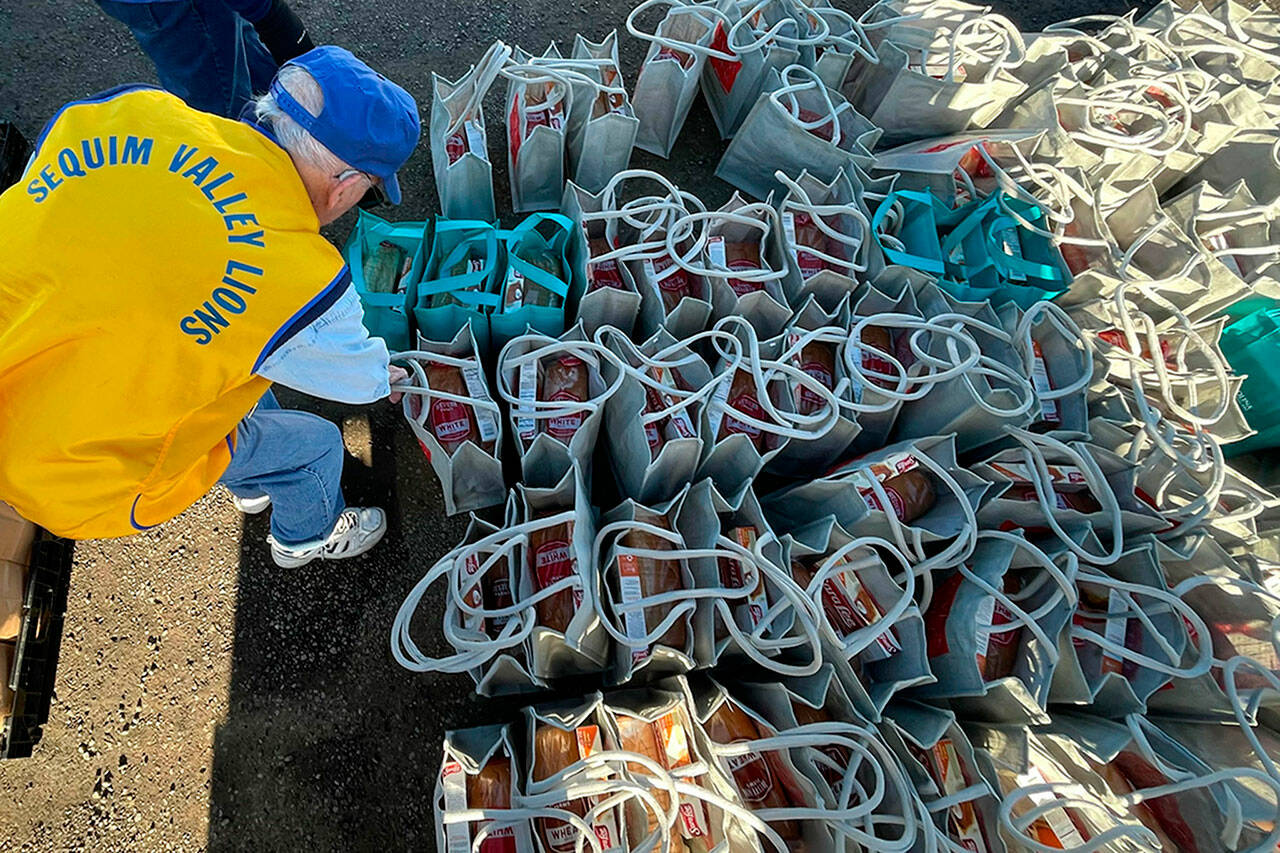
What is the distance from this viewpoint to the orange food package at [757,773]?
1.63m

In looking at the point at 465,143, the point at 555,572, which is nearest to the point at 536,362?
the point at 555,572

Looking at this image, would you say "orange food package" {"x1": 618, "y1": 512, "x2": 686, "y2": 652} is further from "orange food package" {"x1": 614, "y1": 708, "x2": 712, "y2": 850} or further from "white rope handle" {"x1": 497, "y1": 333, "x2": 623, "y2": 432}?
"white rope handle" {"x1": 497, "y1": 333, "x2": 623, "y2": 432}

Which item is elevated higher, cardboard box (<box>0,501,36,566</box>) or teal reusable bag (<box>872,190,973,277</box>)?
teal reusable bag (<box>872,190,973,277</box>)

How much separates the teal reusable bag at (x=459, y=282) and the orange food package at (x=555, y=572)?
62 cm

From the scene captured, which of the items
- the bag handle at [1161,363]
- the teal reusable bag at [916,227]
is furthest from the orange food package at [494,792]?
the bag handle at [1161,363]

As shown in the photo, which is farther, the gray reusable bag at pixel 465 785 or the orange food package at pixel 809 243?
the orange food package at pixel 809 243

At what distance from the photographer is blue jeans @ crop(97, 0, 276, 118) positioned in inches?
74.7

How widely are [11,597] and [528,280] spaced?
1643 mm

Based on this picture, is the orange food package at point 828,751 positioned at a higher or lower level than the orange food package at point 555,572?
lower

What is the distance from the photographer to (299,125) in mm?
1316

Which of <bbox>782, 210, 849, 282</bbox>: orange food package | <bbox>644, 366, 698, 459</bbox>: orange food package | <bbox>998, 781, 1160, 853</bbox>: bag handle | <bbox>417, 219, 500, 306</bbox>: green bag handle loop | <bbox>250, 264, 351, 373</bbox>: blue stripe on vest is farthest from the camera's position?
<bbox>782, 210, 849, 282</bbox>: orange food package

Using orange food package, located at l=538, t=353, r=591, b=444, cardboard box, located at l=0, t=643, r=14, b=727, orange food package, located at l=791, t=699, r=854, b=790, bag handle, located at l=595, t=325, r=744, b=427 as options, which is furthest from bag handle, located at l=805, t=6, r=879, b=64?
cardboard box, located at l=0, t=643, r=14, b=727

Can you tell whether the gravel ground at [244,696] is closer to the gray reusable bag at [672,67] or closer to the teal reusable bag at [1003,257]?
the gray reusable bag at [672,67]

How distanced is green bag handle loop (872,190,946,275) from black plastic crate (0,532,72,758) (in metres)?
2.70
